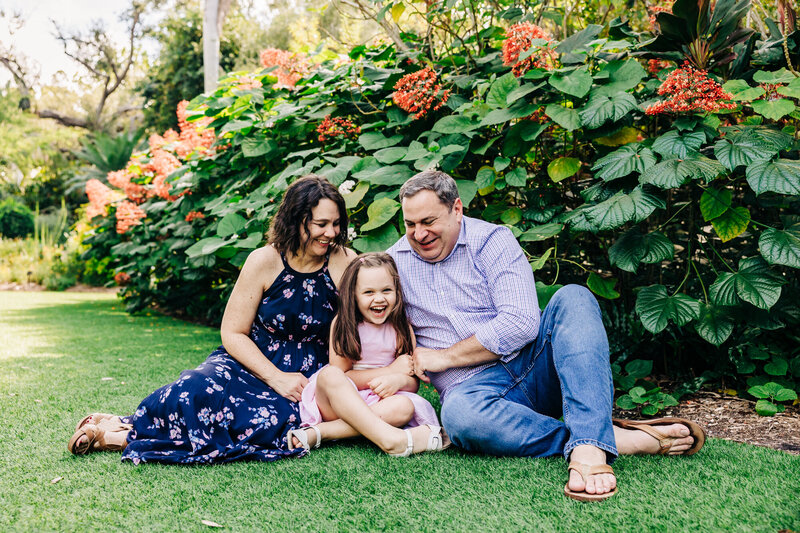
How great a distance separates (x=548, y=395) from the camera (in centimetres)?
237

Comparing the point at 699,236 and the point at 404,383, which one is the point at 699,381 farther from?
the point at 404,383

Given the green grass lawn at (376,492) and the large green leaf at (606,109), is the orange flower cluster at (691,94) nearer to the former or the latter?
the large green leaf at (606,109)

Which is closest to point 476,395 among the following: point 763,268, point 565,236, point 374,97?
point 565,236

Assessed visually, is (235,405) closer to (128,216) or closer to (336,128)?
(336,128)

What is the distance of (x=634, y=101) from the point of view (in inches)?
110

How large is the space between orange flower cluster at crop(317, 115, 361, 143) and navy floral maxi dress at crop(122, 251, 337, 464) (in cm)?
135

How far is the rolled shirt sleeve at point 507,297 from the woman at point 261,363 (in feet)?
2.26

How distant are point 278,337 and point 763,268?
7.02ft

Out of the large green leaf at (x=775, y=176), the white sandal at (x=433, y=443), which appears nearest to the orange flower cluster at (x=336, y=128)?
the white sandal at (x=433, y=443)

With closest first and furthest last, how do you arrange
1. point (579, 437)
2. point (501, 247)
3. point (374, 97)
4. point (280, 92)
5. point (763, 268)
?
1. point (579, 437)
2. point (501, 247)
3. point (763, 268)
4. point (374, 97)
5. point (280, 92)

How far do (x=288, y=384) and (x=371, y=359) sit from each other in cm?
36

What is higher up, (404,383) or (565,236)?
(565,236)

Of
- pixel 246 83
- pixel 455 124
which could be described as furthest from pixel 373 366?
pixel 246 83

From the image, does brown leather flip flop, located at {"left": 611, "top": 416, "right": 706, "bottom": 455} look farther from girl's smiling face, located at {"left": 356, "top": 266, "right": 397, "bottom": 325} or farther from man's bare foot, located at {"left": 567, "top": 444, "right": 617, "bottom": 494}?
girl's smiling face, located at {"left": 356, "top": 266, "right": 397, "bottom": 325}
